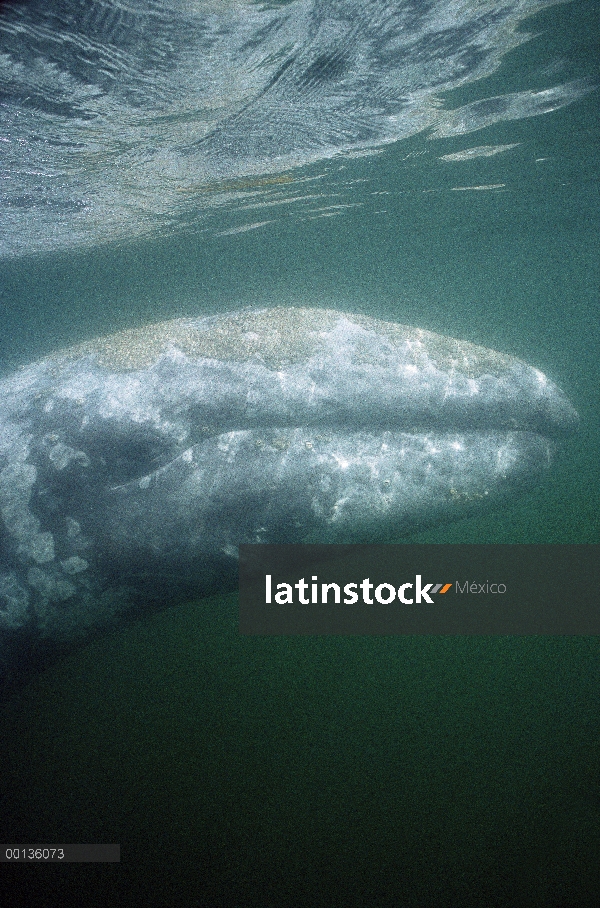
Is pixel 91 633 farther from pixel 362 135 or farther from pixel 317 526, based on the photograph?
pixel 362 135

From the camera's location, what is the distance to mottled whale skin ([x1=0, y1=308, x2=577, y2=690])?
4.36m

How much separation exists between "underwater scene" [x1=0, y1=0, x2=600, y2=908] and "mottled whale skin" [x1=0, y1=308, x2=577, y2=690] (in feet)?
0.10

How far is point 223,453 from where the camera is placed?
458 cm

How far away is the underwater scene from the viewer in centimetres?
448

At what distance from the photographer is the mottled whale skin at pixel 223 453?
14.3 feet

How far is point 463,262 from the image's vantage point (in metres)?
29.2

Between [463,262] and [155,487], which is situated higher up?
[463,262]

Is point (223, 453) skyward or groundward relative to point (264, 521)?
skyward

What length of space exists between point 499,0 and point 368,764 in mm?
10862

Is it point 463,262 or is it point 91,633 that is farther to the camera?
point 463,262

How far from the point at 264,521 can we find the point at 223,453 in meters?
0.85

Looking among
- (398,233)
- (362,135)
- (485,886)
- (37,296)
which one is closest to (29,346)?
(37,296)

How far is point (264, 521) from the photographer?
4.38 meters

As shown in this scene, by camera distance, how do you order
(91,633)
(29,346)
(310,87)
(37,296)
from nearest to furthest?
(91,633) < (310,87) < (37,296) < (29,346)
